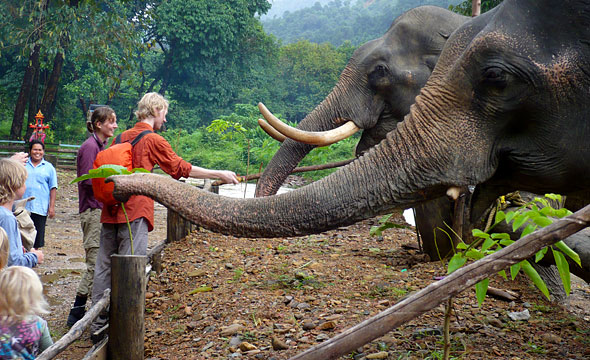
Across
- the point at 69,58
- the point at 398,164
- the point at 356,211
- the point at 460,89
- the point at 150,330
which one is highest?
the point at 69,58

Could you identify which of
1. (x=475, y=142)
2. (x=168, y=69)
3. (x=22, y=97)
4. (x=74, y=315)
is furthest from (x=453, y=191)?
(x=168, y=69)

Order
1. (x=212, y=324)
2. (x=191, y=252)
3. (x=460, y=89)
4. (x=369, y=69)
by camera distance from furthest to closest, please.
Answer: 1. (x=191, y=252)
2. (x=369, y=69)
3. (x=212, y=324)
4. (x=460, y=89)

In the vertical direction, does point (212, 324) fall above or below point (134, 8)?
below

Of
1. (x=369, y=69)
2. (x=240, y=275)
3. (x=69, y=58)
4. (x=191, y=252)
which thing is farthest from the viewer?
(x=69, y=58)

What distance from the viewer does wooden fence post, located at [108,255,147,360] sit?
379 centimetres

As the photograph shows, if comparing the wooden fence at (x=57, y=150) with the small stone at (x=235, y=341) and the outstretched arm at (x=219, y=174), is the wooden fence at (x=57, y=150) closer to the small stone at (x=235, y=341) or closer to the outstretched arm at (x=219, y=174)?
the outstretched arm at (x=219, y=174)

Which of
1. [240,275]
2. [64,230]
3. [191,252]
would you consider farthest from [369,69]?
[64,230]

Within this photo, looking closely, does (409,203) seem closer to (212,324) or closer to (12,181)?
(212,324)

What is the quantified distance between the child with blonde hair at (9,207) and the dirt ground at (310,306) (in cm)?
108

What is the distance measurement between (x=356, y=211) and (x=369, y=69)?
3572 mm

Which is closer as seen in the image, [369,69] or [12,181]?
[12,181]

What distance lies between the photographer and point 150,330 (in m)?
4.52

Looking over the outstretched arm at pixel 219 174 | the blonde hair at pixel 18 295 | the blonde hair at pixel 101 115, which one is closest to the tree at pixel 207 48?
the blonde hair at pixel 101 115

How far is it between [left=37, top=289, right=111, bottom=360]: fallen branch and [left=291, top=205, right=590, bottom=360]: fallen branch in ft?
5.00
